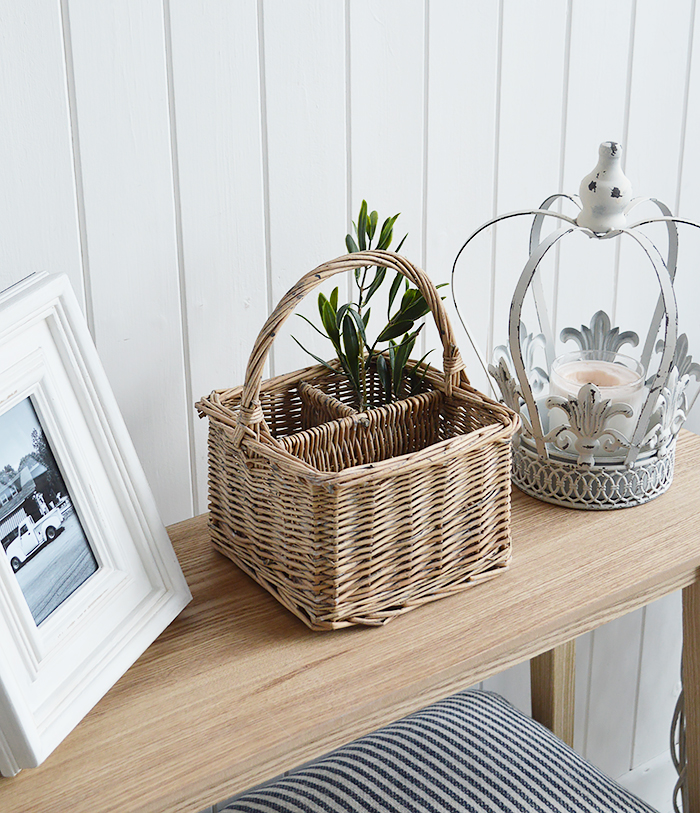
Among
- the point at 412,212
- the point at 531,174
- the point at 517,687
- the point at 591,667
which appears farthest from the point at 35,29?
the point at 591,667

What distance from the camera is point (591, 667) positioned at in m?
1.55

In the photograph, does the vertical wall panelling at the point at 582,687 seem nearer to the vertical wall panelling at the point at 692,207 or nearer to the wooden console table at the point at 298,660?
the vertical wall panelling at the point at 692,207

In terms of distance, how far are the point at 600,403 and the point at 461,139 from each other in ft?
1.35

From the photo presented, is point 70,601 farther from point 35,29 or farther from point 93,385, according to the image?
point 35,29

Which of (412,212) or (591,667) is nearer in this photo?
(412,212)

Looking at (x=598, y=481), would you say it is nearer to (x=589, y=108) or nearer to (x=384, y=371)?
(x=384, y=371)

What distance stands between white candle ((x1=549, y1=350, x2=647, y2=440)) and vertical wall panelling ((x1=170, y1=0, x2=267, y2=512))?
358 millimetres

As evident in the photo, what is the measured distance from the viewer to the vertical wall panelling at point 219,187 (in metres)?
0.90

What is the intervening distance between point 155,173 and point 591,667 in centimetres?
116

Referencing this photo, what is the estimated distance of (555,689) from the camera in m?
1.26

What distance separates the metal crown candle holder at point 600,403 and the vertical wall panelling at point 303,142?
0.18m

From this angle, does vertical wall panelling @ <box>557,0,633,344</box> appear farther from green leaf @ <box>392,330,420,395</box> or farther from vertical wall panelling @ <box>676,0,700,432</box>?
green leaf @ <box>392,330,420,395</box>

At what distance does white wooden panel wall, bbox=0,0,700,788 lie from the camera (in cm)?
85

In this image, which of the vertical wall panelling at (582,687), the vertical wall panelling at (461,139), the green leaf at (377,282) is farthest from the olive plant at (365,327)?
the vertical wall panelling at (582,687)
